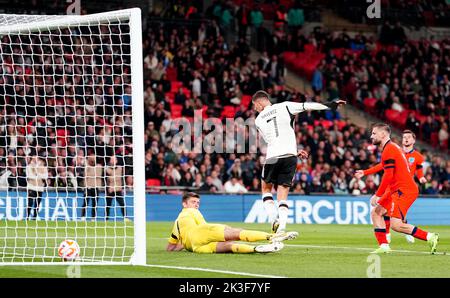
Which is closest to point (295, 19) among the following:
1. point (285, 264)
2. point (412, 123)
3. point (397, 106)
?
point (397, 106)

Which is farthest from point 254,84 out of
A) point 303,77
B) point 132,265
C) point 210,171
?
point 132,265

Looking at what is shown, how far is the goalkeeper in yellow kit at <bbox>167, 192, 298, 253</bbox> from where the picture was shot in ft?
39.9

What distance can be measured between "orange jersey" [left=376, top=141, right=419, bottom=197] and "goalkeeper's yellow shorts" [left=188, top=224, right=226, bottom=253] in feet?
8.15

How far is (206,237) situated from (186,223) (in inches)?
13.9

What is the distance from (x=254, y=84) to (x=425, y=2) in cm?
Result: 1036

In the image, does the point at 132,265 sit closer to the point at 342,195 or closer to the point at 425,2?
the point at 342,195

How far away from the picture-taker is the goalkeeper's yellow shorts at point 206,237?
486 inches

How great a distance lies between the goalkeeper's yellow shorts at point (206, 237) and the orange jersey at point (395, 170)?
2.48 meters

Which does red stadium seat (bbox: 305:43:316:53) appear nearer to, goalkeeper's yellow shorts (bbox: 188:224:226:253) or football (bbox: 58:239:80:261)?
goalkeeper's yellow shorts (bbox: 188:224:226:253)

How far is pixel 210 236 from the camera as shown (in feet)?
40.8

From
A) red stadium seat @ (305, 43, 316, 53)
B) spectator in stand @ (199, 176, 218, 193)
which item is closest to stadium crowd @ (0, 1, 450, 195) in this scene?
spectator in stand @ (199, 176, 218, 193)

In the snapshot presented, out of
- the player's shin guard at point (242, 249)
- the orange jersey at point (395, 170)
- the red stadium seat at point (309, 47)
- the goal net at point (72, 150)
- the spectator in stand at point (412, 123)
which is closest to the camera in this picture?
the goal net at point (72, 150)

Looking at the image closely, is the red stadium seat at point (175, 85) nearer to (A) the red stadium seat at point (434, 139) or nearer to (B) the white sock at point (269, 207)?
(A) the red stadium seat at point (434, 139)

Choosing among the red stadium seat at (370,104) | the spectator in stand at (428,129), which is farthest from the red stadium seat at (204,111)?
the spectator in stand at (428,129)
